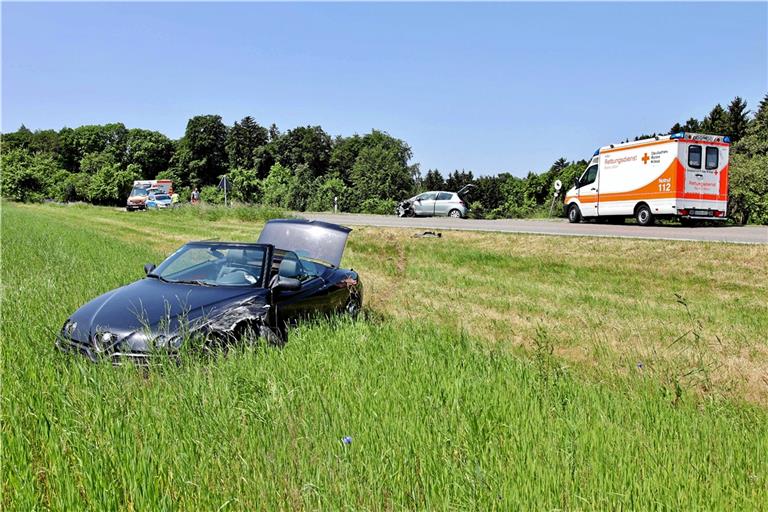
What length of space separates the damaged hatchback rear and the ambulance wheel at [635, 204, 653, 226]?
1611 cm

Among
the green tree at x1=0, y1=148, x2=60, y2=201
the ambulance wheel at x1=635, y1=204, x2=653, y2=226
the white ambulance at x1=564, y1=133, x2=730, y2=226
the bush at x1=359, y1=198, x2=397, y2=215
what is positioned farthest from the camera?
the green tree at x1=0, y1=148, x2=60, y2=201

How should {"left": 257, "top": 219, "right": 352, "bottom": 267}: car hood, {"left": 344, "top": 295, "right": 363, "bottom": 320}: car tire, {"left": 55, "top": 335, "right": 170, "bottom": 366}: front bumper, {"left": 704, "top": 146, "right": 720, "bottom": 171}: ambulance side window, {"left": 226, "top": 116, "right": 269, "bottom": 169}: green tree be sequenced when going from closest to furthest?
{"left": 55, "top": 335, "right": 170, "bottom": 366}: front bumper
{"left": 344, "top": 295, "right": 363, "bottom": 320}: car tire
{"left": 257, "top": 219, "right": 352, "bottom": 267}: car hood
{"left": 704, "top": 146, "right": 720, "bottom": 171}: ambulance side window
{"left": 226, "top": 116, "right": 269, "bottom": 169}: green tree

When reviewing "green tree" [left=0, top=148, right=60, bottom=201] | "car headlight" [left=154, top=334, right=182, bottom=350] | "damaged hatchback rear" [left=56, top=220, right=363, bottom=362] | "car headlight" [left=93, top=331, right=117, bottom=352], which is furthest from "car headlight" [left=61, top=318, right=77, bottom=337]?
"green tree" [left=0, top=148, right=60, bottom=201]

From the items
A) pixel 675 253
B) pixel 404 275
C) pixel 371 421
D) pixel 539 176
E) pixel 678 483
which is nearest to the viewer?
pixel 678 483

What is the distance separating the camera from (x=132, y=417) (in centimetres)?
348

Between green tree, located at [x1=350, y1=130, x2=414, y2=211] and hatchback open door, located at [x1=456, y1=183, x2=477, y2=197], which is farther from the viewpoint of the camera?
green tree, located at [x1=350, y1=130, x2=414, y2=211]

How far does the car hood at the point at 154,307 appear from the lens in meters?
5.02

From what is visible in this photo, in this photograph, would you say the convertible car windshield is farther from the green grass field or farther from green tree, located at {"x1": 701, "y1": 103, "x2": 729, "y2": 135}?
green tree, located at {"x1": 701, "y1": 103, "x2": 729, "y2": 135}

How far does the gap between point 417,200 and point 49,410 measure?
2940 centimetres

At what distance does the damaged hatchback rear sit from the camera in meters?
4.91

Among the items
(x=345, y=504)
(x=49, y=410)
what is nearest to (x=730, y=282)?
(x=345, y=504)

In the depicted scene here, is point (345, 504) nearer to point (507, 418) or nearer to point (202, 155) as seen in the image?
point (507, 418)

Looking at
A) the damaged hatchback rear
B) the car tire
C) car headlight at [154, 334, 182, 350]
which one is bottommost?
the car tire

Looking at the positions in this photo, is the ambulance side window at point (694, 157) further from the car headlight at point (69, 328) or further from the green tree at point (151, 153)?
the green tree at point (151, 153)
